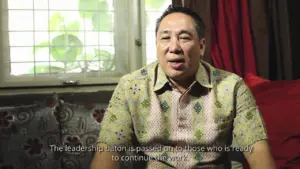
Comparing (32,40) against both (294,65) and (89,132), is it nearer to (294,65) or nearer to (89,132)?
(89,132)

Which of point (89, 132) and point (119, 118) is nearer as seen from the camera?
point (119, 118)

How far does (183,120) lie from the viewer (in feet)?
4.11

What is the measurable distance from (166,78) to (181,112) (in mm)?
148

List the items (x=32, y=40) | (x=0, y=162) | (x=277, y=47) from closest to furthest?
(x=0, y=162) < (x=32, y=40) < (x=277, y=47)

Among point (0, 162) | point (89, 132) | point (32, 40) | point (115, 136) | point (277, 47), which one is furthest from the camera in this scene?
point (277, 47)

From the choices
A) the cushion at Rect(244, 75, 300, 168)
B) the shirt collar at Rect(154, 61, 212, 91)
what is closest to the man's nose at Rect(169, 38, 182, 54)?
the shirt collar at Rect(154, 61, 212, 91)

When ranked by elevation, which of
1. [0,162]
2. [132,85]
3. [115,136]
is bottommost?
[0,162]

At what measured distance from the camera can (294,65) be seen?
2.22 meters

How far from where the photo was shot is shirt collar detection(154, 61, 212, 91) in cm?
128

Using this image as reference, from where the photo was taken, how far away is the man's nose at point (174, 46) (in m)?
1.22

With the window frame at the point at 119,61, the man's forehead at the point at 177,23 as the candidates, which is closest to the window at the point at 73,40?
the window frame at the point at 119,61

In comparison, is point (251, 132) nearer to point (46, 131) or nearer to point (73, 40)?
point (46, 131)

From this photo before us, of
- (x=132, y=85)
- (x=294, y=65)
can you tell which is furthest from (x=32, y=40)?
(x=294, y=65)

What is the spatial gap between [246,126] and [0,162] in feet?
3.52
